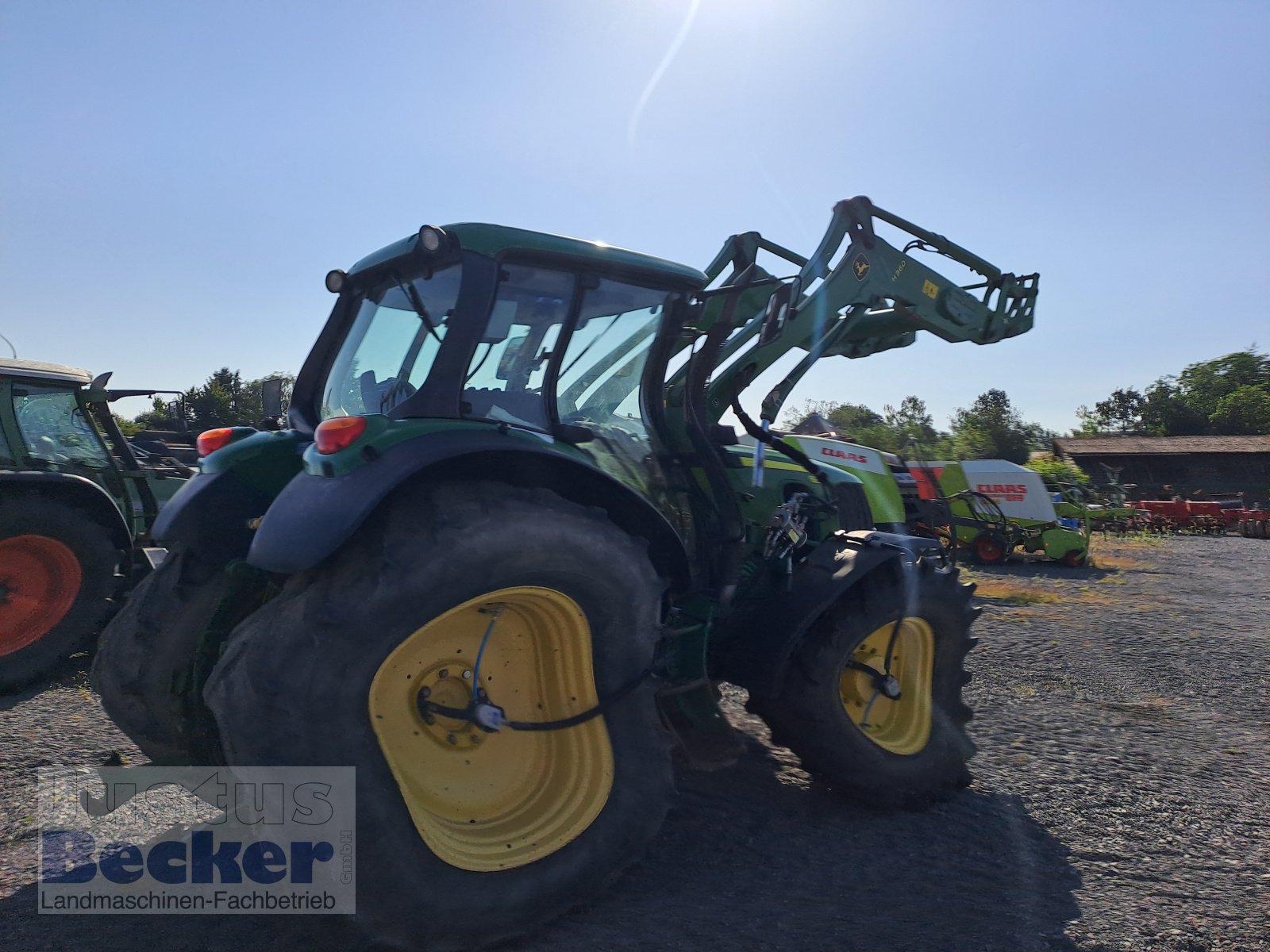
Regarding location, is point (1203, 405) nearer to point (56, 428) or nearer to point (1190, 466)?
point (1190, 466)

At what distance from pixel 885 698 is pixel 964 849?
760mm

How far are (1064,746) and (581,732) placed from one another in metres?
2.93

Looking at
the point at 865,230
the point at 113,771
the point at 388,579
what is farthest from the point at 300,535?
the point at 865,230

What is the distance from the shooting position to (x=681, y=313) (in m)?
3.57

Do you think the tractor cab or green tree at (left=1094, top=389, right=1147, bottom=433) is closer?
the tractor cab

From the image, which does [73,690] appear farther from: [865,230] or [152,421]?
[152,421]

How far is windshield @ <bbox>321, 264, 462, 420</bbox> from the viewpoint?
3094mm

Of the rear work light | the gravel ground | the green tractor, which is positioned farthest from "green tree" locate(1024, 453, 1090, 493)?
the rear work light

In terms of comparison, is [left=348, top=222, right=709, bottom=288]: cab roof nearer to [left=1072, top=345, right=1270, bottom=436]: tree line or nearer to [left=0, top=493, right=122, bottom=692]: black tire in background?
[left=0, top=493, right=122, bottom=692]: black tire in background

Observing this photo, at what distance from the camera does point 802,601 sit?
11.7 ft

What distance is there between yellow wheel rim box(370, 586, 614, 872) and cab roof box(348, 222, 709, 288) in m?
1.20

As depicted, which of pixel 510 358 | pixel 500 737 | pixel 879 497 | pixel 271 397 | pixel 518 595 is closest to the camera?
pixel 518 595

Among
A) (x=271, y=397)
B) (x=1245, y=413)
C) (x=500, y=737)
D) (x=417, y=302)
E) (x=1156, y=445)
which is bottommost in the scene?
(x=500, y=737)

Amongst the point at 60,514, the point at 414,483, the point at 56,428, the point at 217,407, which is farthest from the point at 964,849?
the point at 217,407
